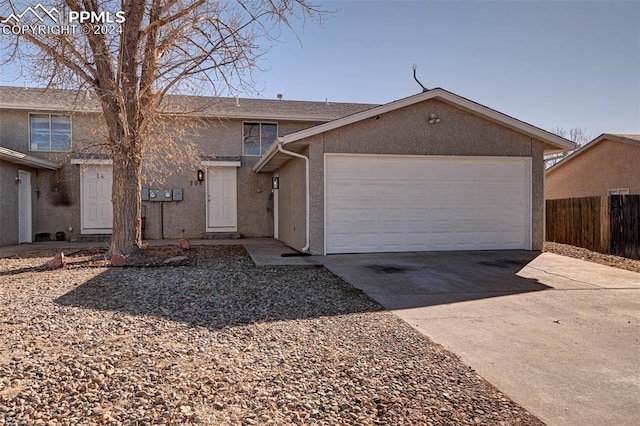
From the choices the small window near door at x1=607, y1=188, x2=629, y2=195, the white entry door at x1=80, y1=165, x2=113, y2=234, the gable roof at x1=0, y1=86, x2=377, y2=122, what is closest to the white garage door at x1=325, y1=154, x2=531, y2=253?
the gable roof at x1=0, y1=86, x2=377, y2=122

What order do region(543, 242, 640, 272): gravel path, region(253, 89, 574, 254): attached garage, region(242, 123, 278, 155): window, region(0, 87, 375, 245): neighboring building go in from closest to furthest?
1. region(543, 242, 640, 272): gravel path
2. region(253, 89, 574, 254): attached garage
3. region(0, 87, 375, 245): neighboring building
4. region(242, 123, 278, 155): window

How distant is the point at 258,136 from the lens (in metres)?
15.8

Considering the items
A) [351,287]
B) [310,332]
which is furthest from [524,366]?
[351,287]

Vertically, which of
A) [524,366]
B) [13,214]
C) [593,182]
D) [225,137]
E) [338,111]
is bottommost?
[524,366]

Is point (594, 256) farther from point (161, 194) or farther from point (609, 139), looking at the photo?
point (161, 194)

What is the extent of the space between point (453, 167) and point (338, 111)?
6.99 meters

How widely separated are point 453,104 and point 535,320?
23.1 feet

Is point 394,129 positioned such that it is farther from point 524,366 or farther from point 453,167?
point 524,366

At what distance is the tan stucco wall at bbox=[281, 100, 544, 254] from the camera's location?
10.1 meters

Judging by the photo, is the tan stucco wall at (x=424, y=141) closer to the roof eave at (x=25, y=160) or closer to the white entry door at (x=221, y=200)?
the white entry door at (x=221, y=200)

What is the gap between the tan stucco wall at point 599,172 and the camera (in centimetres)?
1462

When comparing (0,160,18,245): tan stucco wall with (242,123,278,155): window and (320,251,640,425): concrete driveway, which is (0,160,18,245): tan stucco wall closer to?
(242,123,278,155): window

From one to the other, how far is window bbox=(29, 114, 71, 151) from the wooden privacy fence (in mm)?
16261

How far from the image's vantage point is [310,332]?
432 centimetres
